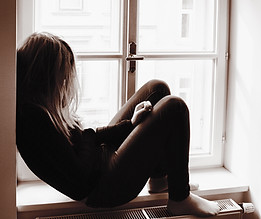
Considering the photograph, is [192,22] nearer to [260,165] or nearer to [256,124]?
[256,124]

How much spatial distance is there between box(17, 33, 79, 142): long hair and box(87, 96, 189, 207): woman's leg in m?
0.24

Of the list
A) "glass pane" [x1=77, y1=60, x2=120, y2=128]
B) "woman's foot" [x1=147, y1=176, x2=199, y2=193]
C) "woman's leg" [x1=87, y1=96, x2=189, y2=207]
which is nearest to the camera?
"woman's leg" [x1=87, y1=96, x2=189, y2=207]

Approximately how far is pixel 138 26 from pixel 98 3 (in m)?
0.21

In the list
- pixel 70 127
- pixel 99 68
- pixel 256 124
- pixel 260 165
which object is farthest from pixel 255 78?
pixel 70 127

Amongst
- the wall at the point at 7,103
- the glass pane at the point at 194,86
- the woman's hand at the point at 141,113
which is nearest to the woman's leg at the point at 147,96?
the woman's hand at the point at 141,113

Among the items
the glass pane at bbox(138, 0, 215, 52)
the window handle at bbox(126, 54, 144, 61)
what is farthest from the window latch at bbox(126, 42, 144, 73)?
the glass pane at bbox(138, 0, 215, 52)

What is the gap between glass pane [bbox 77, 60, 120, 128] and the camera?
2.17 meters

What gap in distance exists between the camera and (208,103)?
236 cm

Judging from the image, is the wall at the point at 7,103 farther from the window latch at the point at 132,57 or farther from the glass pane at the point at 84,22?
the window latch at the point at 132,57

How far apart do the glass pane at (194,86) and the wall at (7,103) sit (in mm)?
772

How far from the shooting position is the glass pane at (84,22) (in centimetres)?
208

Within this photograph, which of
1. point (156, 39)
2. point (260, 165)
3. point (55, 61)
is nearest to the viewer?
point (55, 61)

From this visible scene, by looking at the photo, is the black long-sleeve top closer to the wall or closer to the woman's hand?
the wall

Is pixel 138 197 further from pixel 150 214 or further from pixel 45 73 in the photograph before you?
pixel 45 73
